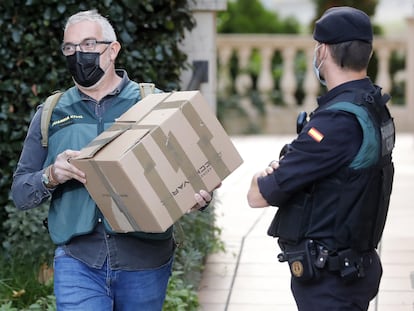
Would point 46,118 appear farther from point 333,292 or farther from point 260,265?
point 260,265

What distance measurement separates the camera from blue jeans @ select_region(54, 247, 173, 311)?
374 centimetres

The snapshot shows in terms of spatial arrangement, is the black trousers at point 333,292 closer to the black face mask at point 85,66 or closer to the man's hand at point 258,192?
the man's hand at point 258,192

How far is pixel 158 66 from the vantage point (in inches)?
240

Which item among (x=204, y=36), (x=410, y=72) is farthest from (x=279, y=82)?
(x=204, y=36)

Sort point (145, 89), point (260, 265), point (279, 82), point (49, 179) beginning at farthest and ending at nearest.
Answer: point (279, 82)
point (260, 265)
point (145, 89)
point (49, 179)

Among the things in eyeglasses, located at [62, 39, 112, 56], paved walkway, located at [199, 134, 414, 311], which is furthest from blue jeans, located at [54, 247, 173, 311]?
paved walkway, located at [199, 134, 414, 311]

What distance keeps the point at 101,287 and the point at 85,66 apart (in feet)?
2.89

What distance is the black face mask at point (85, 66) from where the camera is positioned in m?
3.79

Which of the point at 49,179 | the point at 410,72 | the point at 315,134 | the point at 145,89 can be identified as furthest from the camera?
the point at 410,72

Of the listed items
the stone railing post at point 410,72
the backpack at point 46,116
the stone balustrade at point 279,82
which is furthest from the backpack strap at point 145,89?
the stone balustrade at point 279,82

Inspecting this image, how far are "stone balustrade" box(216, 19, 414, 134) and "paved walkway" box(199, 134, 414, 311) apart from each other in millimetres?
5940

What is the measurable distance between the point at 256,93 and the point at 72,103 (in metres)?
12.1

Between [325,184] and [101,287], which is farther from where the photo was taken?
[101,287]

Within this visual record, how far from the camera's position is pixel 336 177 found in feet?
11.0
